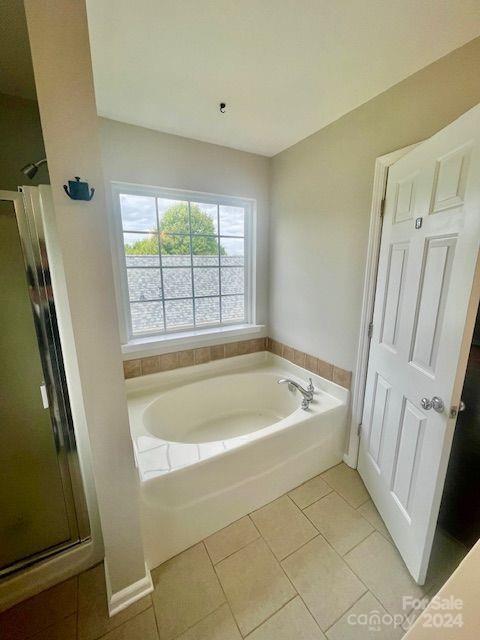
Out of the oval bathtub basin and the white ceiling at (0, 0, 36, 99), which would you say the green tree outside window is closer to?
the white ceiling at (0, 0, 36, 99)

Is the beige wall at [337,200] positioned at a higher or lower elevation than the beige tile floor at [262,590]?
higher

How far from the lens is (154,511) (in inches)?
47.8

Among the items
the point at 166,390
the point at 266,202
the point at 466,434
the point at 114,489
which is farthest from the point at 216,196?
the point at 466,434

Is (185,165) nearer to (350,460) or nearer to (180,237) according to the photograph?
(180,237)

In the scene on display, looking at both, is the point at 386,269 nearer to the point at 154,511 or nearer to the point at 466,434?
the point at 466,434

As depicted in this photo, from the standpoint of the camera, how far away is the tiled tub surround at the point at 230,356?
196cm

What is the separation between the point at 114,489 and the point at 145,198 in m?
1.86

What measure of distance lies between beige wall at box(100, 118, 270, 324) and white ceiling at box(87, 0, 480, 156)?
131 millimetres

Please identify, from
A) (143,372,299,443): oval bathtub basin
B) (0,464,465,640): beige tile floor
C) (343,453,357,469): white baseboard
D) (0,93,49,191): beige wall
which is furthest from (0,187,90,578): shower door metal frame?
(343,453,357,469): white baseboard

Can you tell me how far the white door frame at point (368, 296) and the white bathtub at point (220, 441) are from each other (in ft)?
0.26

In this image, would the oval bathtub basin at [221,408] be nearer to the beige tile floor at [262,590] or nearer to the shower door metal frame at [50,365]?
the shower door metal frame at [50,365]

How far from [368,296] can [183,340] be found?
144cm

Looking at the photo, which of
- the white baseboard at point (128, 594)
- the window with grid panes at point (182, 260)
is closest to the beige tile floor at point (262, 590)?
the white baseboard at point (128, 594)

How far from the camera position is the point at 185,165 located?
1956mm
